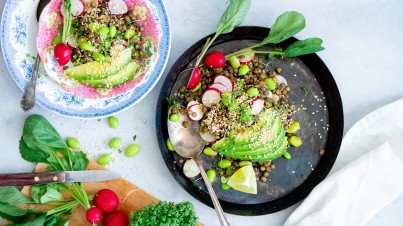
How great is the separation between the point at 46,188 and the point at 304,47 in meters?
1.23

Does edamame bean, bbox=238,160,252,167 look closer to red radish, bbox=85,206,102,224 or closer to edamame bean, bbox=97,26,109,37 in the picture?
red radish, bbox=85,206,102,224

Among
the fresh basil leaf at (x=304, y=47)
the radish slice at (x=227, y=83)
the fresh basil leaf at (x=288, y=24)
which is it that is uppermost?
the fresh basil leaf at (x=288, y=24)

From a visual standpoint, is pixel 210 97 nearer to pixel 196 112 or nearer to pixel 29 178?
pixel 196 112

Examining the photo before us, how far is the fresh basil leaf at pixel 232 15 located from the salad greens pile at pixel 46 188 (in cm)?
80

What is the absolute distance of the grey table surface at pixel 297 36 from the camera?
2.39 metres

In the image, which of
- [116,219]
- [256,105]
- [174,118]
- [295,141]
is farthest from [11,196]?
[295,141]

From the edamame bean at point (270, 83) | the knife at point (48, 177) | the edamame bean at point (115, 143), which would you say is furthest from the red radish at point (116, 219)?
the edamame bean at point (270, 83)

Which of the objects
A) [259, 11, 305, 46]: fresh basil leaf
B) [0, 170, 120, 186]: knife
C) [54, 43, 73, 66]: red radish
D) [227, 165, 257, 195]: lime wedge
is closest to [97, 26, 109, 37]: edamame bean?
[54, 43, 73, 66]: red radish

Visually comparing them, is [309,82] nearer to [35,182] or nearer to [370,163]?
[370,163]

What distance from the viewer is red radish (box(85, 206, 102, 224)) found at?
Answer: 2.27 metres

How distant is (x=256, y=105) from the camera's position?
2275 mm

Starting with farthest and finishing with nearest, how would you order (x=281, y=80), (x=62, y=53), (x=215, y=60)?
(x=281, y=80), (x=215, y=60), (x=62, y=53)

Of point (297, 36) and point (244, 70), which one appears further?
point (297, 36)

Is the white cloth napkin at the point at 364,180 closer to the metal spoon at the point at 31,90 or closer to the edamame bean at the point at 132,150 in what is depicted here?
the edamame bean at the point at 132,150
